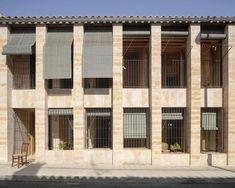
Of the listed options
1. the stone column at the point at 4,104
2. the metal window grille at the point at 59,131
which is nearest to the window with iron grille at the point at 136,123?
the metal window grille at the point at 59,131

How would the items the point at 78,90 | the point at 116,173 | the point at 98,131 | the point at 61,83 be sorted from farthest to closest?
the point at 98,131 < the point at 61,83 < the point at 78,90 < the point at 116,173

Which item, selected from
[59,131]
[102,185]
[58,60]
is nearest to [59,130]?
[59,131]

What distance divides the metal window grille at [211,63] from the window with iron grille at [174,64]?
4.40 feet

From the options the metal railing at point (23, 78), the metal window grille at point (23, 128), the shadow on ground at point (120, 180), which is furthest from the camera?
the metal railing at point (23, 78)

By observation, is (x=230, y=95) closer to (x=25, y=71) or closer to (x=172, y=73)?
(x=172, y=73)

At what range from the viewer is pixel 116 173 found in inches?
545

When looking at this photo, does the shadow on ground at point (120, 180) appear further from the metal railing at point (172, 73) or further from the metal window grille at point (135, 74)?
the metal railing at point (172, 73)

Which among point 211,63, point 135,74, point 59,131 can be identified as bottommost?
point 59,131

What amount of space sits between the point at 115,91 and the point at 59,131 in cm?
550

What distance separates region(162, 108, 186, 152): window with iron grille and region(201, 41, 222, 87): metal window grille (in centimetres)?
300

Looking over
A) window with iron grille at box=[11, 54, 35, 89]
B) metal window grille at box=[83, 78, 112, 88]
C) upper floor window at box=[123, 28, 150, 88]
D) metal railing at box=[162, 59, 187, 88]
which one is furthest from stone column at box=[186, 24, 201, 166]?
window with iron grille at box=[11, 54, 35, 89]

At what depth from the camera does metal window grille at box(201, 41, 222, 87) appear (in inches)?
702

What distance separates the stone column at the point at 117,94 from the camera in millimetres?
16000

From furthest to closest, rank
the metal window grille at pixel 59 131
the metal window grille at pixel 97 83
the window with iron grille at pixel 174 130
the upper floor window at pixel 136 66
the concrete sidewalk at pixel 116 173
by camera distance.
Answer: the metal window grille at pixel 59 131, the upper floor window at pixel 136 66, the metal window grille at pixel 97 83, the window with iron grille at pixel 174 130, the concrete sidewalk at pixel 116 173
